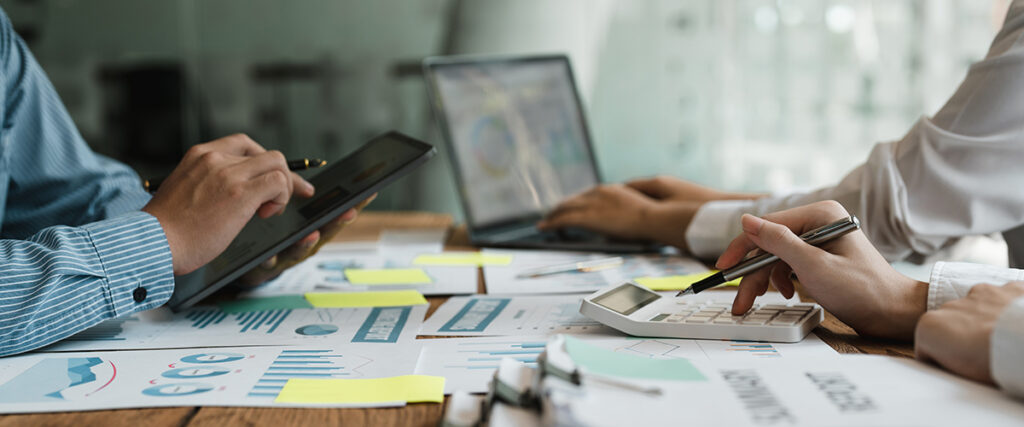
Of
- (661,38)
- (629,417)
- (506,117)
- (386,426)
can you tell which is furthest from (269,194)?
(661,38)

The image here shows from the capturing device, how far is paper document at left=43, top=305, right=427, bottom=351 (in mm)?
722

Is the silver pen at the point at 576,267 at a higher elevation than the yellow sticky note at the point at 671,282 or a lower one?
lower

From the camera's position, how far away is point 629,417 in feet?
1.49

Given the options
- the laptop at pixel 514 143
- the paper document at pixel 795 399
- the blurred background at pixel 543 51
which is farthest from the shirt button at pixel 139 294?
the blurred background at pixel 543 51

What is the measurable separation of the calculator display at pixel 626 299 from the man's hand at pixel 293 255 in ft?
1.09

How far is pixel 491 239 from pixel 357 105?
107cm

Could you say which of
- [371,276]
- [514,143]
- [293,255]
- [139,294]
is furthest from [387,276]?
[514,143]

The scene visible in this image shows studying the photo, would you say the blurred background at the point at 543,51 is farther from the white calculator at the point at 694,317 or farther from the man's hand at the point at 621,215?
the white calculator at the point at 694,317

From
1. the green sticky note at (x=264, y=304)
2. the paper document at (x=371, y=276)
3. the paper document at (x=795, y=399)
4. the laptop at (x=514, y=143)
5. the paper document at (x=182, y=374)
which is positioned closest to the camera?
the paper document at (x=795, y=399)

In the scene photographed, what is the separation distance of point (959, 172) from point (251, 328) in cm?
80

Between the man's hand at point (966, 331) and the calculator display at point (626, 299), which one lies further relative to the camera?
the calculator display at point (626, 299)

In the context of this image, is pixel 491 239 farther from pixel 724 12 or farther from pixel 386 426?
pixel 724 12

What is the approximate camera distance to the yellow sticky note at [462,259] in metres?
1.16

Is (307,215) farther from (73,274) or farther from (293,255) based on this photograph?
(73,274)
